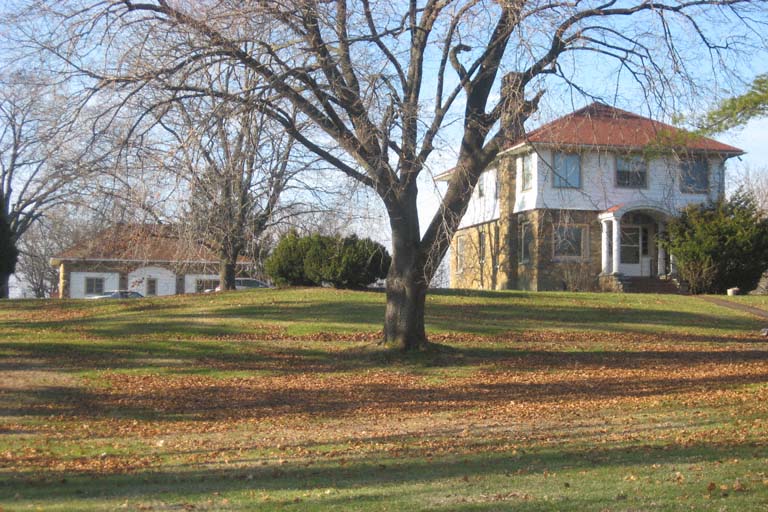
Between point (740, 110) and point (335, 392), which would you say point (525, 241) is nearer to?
point (740, 110)

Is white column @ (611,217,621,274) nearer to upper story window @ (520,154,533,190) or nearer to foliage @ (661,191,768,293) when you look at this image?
foliage @ (661,191,768,293)

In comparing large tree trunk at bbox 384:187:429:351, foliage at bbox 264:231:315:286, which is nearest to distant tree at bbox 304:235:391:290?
foliage at bbox 264:231:315:286

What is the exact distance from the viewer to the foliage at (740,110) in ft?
53.9

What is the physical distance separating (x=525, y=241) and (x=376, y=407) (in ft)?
73.0

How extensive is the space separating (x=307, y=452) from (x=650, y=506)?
4742 mm

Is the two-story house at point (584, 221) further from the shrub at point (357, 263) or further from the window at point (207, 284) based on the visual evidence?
the window at point (207, 284)

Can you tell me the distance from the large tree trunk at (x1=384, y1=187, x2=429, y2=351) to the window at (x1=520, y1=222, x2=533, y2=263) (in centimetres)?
1737

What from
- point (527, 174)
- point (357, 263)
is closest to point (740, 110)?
point (357, 263)

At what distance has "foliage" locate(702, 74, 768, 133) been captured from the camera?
16422mm

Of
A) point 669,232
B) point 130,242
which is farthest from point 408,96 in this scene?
point 669,232

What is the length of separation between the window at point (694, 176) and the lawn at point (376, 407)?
3771 mm

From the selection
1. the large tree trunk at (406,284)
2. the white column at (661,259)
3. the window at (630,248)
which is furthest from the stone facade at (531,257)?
the large tree trunk at (406,284)

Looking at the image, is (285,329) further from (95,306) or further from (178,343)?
(95,306)

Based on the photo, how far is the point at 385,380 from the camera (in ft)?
53.4
